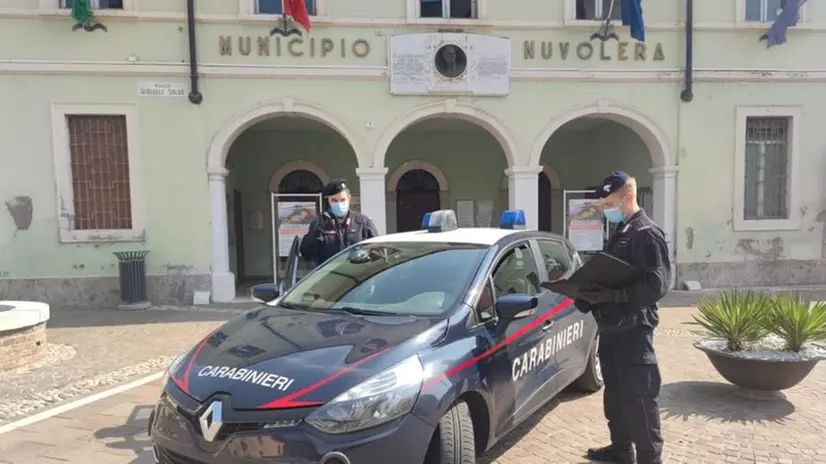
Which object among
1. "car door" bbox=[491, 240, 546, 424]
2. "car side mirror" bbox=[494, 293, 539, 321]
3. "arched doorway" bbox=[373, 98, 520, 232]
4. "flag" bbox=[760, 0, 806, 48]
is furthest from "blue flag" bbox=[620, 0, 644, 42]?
"car side mirror" bbox=[494, 293, 539, 321]

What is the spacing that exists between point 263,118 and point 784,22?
10059mm

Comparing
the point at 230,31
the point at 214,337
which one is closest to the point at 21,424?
the point at 214,337

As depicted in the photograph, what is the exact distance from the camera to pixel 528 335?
350cm

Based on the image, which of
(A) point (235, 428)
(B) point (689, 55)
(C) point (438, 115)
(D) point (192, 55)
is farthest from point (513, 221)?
(B) point (689, 55)

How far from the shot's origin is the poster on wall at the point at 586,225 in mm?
10648

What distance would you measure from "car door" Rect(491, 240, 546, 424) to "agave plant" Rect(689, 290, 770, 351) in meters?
1.90

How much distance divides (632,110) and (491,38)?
10.3ft

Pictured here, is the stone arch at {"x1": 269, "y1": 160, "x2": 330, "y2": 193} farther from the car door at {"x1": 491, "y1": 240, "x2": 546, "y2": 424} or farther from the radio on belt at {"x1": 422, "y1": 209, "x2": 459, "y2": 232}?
the car door at {"x1": 491, "y1": 240, "x2": 546, "y2": 424}

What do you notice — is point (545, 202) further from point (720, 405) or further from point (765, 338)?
point (720, 405)

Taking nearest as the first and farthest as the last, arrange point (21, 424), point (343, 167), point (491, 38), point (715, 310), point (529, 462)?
Result: point (529, 462) < point (21, 424) < point (715, 310) < point (491, 38) < point (343, 167)

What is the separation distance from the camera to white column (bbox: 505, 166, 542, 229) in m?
10.2

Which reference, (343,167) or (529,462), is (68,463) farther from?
(343,167)

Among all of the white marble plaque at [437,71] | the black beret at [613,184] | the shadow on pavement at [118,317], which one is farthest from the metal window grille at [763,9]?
the shadow on pavement at [118,317]

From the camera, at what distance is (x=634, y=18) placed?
9766mm
